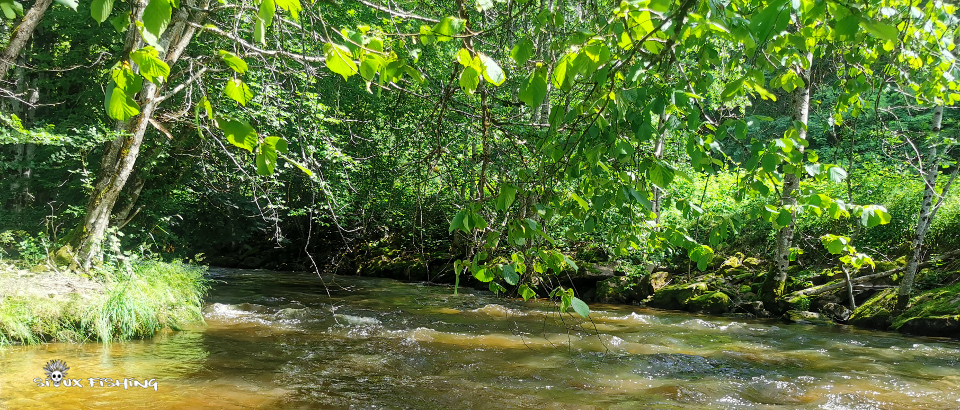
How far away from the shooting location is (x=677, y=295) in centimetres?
1191

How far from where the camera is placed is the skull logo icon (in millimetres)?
4723

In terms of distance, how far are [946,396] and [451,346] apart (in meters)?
5.04

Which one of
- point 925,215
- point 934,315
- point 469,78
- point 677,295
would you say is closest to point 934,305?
point 934,315

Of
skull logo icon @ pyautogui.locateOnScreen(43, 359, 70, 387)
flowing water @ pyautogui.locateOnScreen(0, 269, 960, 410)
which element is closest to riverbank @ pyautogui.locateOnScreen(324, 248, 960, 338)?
flowing water @ pyautogui.locateOnScreen(0, 269, 960, 410)

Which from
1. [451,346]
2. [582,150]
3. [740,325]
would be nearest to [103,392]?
[451,346]

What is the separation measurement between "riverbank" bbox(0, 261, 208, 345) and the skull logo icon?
960 mm

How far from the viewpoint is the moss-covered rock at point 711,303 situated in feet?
36.0

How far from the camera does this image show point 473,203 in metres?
2.09

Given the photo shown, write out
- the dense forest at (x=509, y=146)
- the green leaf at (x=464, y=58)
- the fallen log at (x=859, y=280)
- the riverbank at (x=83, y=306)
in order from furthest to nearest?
1. the fallen log at (x=859, y=280)
2. the riverbank at (x=83, y=306)
3. the dense forest at (x=509, y=146)
4. the green leaf at (x=464, y=58)

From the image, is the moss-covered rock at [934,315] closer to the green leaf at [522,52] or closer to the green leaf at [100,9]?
the green leaf at [522,52]

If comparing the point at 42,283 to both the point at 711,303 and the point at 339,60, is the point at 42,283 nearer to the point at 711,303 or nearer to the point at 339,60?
the point at 339,60

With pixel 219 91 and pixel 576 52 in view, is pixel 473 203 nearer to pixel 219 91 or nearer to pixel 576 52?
pixel 576 52

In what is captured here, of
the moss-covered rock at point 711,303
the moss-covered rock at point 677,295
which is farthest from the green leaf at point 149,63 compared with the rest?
the moss-covered rock at point 677,295

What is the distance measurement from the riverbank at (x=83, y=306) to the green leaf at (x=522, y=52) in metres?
6.40
